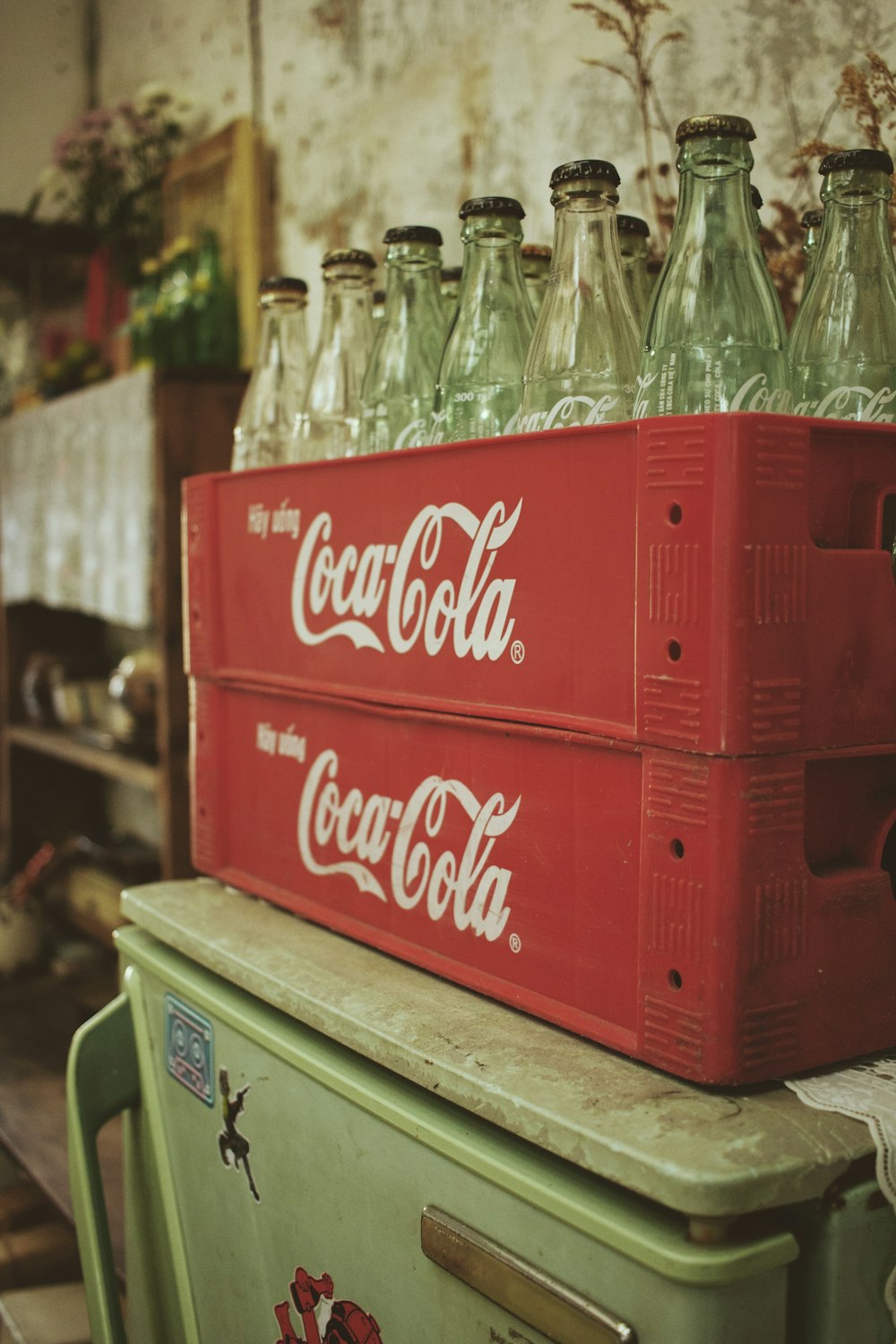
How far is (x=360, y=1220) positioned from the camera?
2.68 feet

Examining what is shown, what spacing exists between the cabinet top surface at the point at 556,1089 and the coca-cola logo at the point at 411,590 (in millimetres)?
Answer: 264

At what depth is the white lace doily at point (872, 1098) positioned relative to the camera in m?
0.62

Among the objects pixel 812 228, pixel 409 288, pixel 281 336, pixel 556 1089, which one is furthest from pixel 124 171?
pixel 556 1089

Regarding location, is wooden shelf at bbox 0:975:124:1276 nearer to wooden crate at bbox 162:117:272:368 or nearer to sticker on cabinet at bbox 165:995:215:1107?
sticker on cabinet at bbox 165:995:215:1107

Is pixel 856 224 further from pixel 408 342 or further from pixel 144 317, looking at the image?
pixel 144 317

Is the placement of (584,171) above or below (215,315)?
below

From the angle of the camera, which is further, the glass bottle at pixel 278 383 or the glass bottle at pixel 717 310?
the glass bottle at pixel 278 383

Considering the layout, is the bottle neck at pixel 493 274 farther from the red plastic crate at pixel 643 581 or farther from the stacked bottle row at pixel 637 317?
the red plastic crate at pixel 643 581

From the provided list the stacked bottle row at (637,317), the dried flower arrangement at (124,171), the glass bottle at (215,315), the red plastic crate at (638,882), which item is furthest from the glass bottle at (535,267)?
the dried flower arrangement at (124,171)

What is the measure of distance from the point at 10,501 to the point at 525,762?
2.53 metres

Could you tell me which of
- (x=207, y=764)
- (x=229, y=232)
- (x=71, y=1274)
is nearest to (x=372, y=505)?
(x=207, y=764)

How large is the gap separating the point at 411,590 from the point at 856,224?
42 centimetres

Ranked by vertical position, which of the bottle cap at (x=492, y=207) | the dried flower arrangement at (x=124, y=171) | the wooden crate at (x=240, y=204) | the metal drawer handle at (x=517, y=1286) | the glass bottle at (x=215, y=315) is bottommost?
the metal drawer handle at (x=517, y=1286)

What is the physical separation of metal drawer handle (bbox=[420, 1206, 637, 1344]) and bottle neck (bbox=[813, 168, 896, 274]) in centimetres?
70
